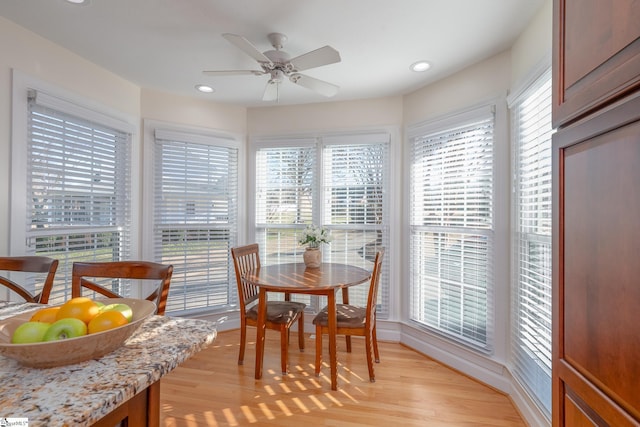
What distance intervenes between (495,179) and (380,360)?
1.81 m

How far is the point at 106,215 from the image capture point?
285 centimetres

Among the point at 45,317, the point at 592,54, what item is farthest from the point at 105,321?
the point at 592,54

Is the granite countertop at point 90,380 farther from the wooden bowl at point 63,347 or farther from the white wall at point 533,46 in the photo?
the white wall at point 533,46

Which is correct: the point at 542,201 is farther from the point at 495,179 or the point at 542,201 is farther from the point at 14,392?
the point at 14,392

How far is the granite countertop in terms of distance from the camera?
0.55 meters

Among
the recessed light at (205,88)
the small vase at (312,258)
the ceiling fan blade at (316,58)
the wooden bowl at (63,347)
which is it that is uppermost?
the recessed light at (205,88)

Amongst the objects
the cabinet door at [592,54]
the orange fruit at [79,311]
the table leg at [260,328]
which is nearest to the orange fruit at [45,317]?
the orange fruit at [79,311]

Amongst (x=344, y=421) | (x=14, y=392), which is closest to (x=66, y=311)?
(x=14, y=392)

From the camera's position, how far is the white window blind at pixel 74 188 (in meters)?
2.27

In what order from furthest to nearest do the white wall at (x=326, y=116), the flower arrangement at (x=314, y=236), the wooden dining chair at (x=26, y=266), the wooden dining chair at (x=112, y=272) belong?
the white wall at (x=326, y=116) < the flower arrangement at (x=314, y=236) < the wooden dining chair at (x=26, y=266) < the wooden dining chair at (x=112, y=272)

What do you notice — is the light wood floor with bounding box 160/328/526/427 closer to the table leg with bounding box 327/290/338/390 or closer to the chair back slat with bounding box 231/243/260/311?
the table leg with bounding box 327/290/338/390

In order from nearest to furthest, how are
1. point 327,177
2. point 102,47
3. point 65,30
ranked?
point 65,30 < point 102,47 < point 327,177

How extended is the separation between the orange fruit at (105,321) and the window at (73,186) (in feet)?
6.74

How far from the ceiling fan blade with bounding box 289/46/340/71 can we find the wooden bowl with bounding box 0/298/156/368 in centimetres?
168
